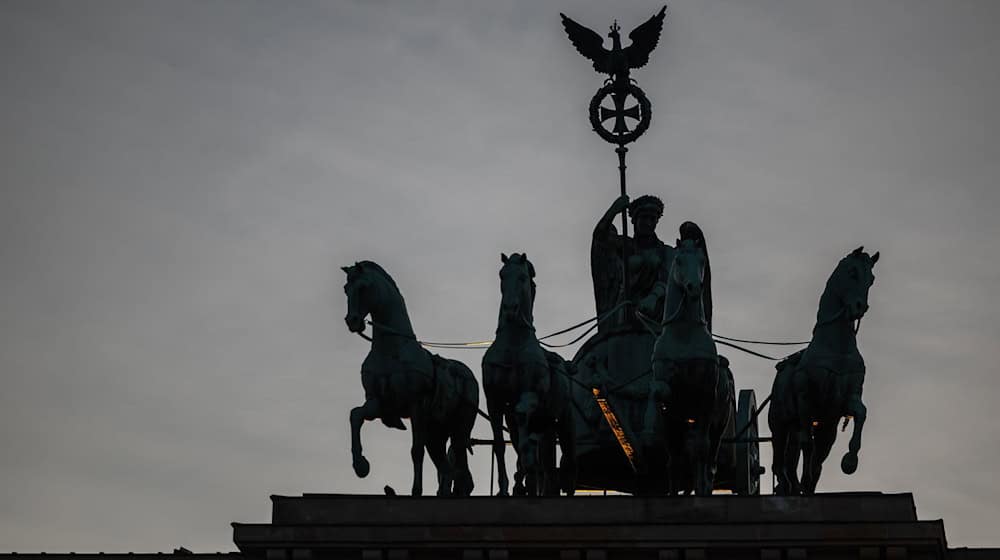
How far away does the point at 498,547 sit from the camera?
3291 centimetres

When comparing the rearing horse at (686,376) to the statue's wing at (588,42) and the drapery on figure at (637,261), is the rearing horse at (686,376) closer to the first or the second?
the drapery on figure at (637,261)

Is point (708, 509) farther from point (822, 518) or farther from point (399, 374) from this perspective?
point (399, 374)

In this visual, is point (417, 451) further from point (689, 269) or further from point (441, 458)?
point (689, 269)

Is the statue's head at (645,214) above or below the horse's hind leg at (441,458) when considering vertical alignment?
above

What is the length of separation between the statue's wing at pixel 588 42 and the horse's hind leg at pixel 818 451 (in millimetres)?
9765

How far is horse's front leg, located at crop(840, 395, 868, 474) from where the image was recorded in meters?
33.4

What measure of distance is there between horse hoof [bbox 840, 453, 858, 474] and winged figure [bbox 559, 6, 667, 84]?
10.7m

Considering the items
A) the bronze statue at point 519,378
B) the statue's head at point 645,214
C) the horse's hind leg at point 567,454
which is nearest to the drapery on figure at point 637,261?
the statue's head at point 645,214

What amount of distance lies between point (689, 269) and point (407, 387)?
4130mm

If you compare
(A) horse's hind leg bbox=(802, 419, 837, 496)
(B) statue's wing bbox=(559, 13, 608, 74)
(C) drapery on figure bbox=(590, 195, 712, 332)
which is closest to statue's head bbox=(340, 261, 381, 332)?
(C) drapery on figure bbox=(590, 195, 712, 332)

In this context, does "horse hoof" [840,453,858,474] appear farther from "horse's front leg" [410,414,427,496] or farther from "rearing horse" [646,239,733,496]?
"horse's front leg" [410,414,427,496]

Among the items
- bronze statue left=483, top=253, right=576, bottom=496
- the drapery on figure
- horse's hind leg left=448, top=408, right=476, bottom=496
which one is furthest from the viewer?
the drapery on figure

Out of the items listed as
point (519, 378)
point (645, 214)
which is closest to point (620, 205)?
point (645, 214)

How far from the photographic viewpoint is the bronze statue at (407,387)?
34.7m
